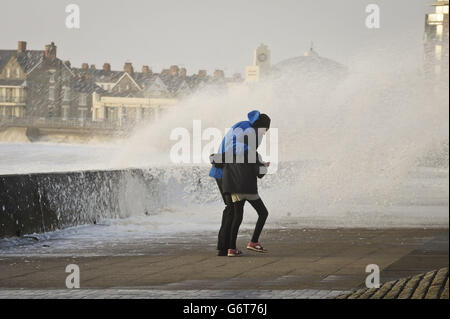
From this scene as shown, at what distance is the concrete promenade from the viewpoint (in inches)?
356

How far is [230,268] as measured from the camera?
11.0m

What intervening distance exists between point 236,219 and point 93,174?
18.4ft

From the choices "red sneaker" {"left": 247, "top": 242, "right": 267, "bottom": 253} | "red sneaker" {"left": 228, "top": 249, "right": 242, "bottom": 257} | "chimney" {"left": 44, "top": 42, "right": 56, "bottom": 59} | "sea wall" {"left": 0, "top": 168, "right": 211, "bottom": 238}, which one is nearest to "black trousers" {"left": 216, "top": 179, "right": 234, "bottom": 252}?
"red sneaker" {"left": 228, "top": 249, "right": 242, "bottom": 257}

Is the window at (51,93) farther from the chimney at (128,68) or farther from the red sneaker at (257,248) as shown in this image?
the red sneaker at (257,248)

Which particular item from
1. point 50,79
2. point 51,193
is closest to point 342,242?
point 51,193

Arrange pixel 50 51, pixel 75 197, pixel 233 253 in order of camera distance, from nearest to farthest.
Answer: pixel 233 253 < pixel 75 197 < pixel 50 51

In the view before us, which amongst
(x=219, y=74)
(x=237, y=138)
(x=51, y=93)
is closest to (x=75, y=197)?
(x=237, y=138)

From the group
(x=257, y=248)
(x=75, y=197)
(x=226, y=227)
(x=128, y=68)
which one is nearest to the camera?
(x=226, y=227)

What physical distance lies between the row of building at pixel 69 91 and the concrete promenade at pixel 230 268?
13887 centimetres

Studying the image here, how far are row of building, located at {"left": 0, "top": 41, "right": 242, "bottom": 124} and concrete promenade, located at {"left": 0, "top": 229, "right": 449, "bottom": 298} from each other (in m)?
139

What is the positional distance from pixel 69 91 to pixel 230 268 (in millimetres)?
157100

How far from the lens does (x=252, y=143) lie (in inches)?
479

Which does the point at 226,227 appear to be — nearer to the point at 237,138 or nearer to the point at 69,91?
the point at 237,138
